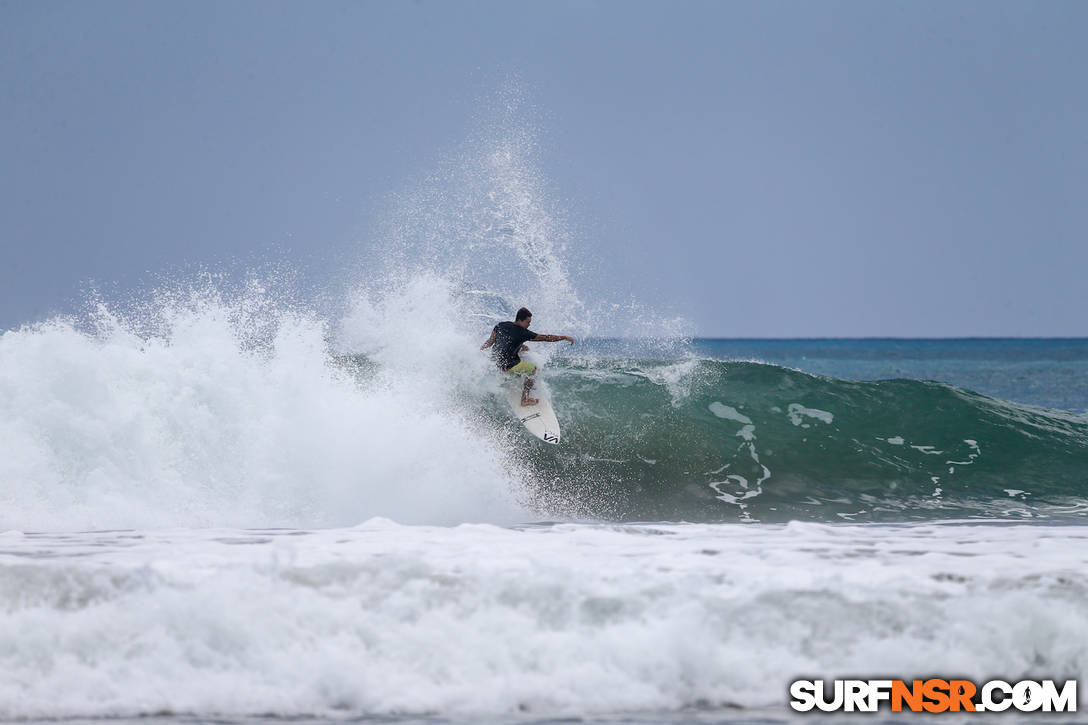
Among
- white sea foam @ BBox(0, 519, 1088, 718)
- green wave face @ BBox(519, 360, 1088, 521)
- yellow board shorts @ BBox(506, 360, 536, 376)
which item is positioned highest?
yellow board shorts @ BBox(506, 360, 536, 376)

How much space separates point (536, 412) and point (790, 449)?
3588mm

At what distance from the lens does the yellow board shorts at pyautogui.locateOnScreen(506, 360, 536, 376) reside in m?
12.4

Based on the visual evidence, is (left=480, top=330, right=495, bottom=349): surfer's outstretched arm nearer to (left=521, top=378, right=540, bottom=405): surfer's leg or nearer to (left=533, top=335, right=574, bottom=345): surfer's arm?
(left=533, top=335, right=574, bottom=345): surfer's arm

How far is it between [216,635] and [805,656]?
9.95ft

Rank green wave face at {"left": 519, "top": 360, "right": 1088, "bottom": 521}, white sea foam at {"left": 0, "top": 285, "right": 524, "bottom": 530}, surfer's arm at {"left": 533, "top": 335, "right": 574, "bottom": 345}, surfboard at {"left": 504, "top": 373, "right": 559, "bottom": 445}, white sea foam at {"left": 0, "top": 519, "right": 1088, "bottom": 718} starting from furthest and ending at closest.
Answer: surfboard at {"left": 504, "top": 373, "right": 559, "bottom": 445}
surfer's arm at {"left": 533, "top": 335, "right": 574, "bottom": 345}
green wave face at {"left": 519, "top": 360, "right": 1088, "bottom": 521}
white sea foam at {"left": 0, "top": 285, "right": 524, "bottom": 530}
white sea foam at {"left": 0, "top": 519, "right": 1088, "bottom": 718}

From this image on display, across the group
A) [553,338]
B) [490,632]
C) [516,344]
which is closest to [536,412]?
[516,344]

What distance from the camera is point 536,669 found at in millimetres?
5125

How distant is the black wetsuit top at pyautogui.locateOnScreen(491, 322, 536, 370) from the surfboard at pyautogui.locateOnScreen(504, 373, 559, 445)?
0.73ft

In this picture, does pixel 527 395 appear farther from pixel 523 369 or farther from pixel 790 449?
pixel 790 449

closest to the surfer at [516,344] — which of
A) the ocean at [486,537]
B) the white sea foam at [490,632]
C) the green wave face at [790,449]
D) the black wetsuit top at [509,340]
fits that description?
the black wetsuit top at [509,340]

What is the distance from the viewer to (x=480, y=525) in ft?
26.0

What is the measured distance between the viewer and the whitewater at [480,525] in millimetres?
5121

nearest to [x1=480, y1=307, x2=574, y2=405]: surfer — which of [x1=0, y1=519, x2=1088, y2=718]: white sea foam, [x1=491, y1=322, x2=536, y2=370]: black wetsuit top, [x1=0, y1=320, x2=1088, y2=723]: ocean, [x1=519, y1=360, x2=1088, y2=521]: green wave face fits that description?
[x1=491, y1=322, x2=536, y2=370]: black wetsuit top

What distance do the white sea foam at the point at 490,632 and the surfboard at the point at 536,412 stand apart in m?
6.02
